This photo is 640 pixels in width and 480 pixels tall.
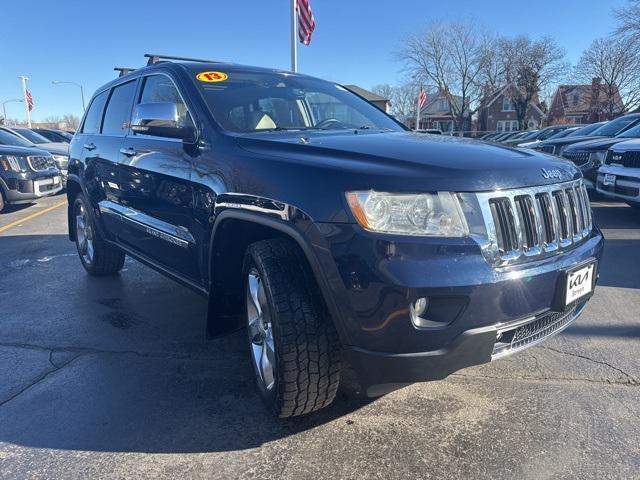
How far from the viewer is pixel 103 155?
4.39 meters

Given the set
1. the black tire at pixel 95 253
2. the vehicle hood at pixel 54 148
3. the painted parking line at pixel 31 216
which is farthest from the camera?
the vehicle hood at pixel 54 148

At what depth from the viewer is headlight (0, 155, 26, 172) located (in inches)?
377

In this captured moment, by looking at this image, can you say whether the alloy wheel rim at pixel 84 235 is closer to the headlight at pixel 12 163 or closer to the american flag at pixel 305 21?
the headlight at pixel 12 163

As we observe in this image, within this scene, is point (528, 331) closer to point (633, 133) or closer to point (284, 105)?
point (284, 105)

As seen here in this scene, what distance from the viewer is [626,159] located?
24.3 ft

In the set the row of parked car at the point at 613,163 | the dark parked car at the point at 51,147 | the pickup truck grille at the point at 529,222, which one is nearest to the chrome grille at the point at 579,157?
the row of parked car at the point at 613,163

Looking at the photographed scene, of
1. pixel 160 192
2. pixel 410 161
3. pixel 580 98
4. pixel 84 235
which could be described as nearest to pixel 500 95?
pixel 580 98

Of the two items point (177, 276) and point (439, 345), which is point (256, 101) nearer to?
point (177, 276)

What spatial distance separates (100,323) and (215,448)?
2.10 meters

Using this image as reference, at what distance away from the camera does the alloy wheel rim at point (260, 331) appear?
101 inches

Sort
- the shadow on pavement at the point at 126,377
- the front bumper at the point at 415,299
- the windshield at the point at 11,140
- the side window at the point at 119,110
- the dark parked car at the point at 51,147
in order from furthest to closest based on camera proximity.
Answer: the dark parked car at the point at 51,147
the windshield at the point at 11,140
the side window at the point at 119,110
the shadow on pavement at the point at 126,377
the front bumper at the point at 415,299

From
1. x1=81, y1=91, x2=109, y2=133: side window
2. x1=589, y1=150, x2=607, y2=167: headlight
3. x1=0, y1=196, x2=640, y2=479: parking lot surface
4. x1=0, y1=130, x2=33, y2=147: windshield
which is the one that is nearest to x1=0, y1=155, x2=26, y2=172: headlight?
x1=0, y1=130, x2=33, y2=147: windshield

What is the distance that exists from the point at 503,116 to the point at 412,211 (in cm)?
6301

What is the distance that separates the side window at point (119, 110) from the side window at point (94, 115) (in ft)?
0.63
